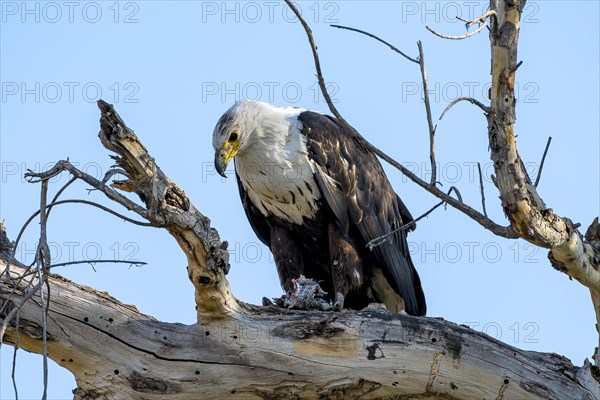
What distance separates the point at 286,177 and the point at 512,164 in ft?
8.81

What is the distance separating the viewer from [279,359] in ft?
15.9

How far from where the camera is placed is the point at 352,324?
497 cm

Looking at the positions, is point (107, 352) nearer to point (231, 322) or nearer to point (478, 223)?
point (231, 322)

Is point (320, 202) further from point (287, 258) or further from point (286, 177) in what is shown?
point (287, 258)

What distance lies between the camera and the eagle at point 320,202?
6.70 metres

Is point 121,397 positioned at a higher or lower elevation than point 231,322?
lower

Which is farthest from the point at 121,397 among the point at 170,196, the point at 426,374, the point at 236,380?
the point at 426,374

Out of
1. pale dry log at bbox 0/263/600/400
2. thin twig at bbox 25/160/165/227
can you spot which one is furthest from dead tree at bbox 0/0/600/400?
thin twig at bbox 25/160/165/227

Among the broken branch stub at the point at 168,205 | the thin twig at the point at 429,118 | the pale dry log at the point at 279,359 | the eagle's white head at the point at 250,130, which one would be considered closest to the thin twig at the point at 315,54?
the thin twig at the point at 429,118

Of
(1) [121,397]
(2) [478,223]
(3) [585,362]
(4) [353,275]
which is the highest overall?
(4) [353,275]

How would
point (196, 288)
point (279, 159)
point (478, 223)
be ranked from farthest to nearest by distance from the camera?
point (279, 159)
point (196, 288)
point (478, 223)

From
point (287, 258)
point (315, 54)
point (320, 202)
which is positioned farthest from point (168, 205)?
point (287, 258)

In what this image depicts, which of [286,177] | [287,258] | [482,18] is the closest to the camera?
[482,18]

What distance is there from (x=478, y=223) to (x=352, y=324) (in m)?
1.09
